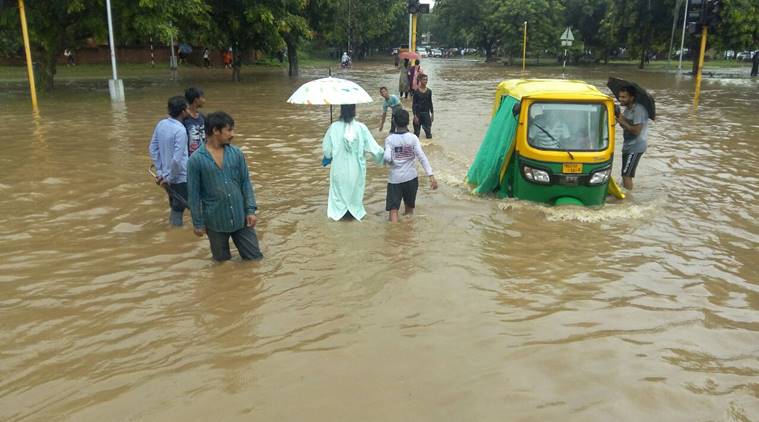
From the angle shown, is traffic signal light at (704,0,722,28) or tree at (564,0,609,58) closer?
traffic signal light at (704,0,722,28)

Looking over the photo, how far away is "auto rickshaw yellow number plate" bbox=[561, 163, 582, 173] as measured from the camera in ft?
26.3

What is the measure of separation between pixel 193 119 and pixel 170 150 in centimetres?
53

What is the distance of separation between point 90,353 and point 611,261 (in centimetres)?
503

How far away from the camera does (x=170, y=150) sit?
7047 millimetres

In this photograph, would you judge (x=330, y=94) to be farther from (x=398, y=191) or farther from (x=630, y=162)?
(x=630, y=162)

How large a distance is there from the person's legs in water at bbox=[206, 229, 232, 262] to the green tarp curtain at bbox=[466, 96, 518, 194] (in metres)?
4.15

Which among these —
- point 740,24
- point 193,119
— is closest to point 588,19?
point 740,24

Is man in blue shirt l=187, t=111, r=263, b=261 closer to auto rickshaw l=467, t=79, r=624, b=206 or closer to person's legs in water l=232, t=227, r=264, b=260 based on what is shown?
person's legs in water l=232, t=227, r=264, b=260

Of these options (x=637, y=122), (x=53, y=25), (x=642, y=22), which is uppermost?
(x=642, y=22)

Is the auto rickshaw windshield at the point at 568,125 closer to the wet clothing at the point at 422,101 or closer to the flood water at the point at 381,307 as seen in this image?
the flood water at the point at 381,307

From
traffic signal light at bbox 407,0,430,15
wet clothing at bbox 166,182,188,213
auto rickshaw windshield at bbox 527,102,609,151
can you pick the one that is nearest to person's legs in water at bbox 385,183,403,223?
auto rickshaw windshield at bbox 527,102,609,151

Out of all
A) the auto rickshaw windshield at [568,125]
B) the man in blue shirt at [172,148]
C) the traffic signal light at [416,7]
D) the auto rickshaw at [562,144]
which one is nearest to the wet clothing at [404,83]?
the traffic signal light at [416,7]

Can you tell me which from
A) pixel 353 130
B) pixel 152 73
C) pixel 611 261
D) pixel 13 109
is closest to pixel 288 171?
pixel 353 130

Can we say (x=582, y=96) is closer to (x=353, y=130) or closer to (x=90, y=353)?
(x=353, y=130)
